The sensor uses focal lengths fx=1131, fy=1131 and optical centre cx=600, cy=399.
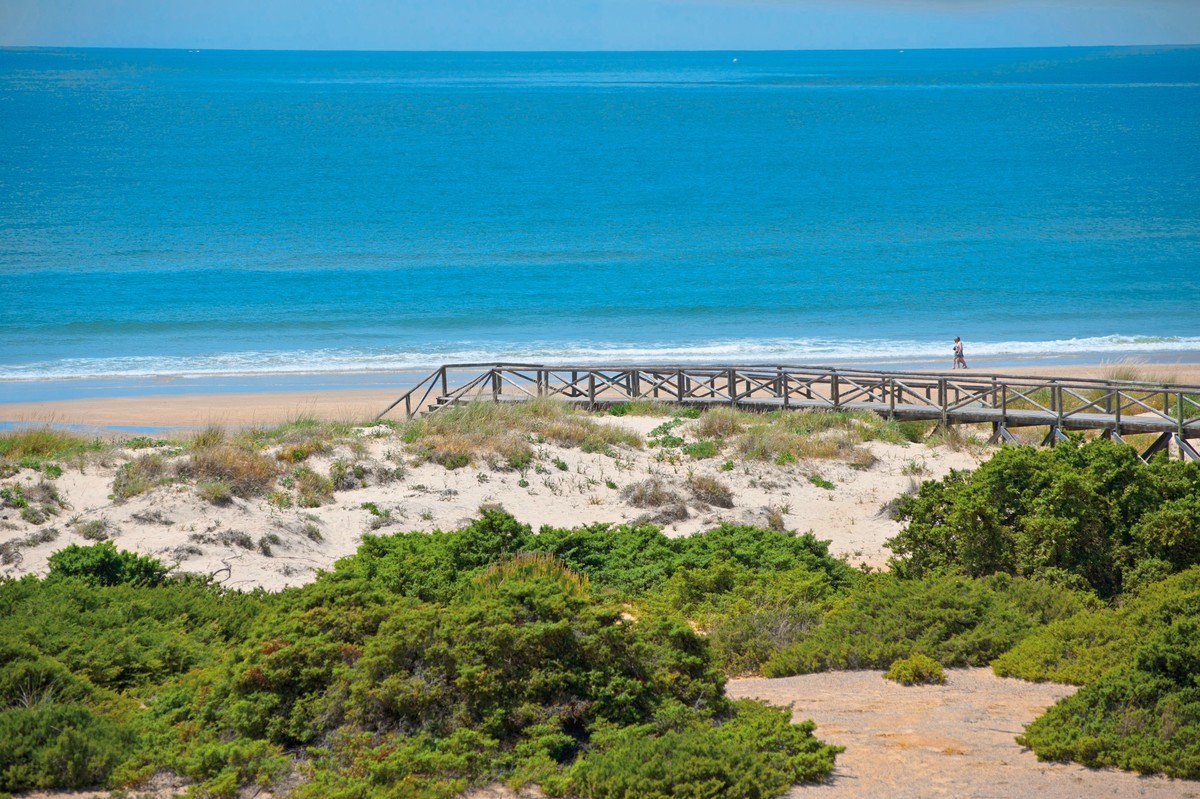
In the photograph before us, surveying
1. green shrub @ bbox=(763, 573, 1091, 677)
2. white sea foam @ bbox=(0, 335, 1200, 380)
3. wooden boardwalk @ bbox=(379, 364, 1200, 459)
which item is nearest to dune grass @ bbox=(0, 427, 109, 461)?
wooden boardwalk @ bbox=(379, 364, 1200, 459)

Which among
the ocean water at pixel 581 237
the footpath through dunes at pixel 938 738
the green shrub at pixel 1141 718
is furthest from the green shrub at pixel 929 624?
the ocean water at pixel 581 237

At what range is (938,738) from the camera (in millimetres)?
7383

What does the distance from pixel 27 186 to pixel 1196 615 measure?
89170 millimetres

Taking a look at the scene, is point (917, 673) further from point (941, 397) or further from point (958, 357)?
point (958, 357)

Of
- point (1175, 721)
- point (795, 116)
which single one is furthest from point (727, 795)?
point (795, 116)

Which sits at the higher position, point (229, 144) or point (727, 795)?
point (229, 144)

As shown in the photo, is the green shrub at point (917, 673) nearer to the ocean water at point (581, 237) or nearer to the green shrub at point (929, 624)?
the green shrub at point (929, 624)

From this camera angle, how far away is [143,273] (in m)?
57.3

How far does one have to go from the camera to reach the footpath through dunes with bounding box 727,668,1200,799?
6.61 meters

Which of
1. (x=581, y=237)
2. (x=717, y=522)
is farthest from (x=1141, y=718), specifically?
(x=581, y=237)

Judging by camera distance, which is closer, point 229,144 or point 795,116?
point 229,144

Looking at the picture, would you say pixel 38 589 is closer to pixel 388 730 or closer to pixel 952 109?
pixel 388 730

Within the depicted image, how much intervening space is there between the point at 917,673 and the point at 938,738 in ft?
4.59

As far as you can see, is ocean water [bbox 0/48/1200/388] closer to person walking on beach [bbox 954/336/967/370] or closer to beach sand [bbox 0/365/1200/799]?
person walking on beach [bbox 954/336/967/370]
